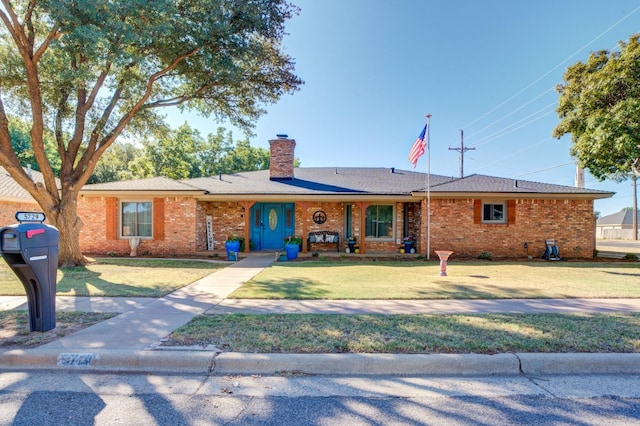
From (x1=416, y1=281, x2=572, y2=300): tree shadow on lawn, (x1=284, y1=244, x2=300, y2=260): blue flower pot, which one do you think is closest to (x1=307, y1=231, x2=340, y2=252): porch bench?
(x1=284, y1=244, x2=300, y2=260): blue flower pot

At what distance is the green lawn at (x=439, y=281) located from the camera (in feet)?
21.4

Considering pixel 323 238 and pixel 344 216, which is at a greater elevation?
pixel 344 216

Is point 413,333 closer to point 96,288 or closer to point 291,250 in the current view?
point 96,288

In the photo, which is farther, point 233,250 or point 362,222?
point 362,222

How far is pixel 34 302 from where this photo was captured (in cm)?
423

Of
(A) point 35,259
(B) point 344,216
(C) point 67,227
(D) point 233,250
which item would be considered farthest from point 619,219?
(A) point 35,259

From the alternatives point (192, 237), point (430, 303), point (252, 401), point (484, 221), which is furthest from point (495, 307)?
point (192, 237)

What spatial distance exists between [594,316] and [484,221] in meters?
8.56

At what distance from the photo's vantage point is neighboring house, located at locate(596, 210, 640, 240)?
1622 inches

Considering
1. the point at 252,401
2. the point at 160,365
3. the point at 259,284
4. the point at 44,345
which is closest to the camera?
the point at 252,401

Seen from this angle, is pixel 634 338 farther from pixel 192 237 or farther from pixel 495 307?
pixel 192 237

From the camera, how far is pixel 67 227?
33.0ft

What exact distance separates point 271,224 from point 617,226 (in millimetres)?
64595


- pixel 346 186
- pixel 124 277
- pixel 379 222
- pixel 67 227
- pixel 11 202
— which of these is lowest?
pixel 124 277
